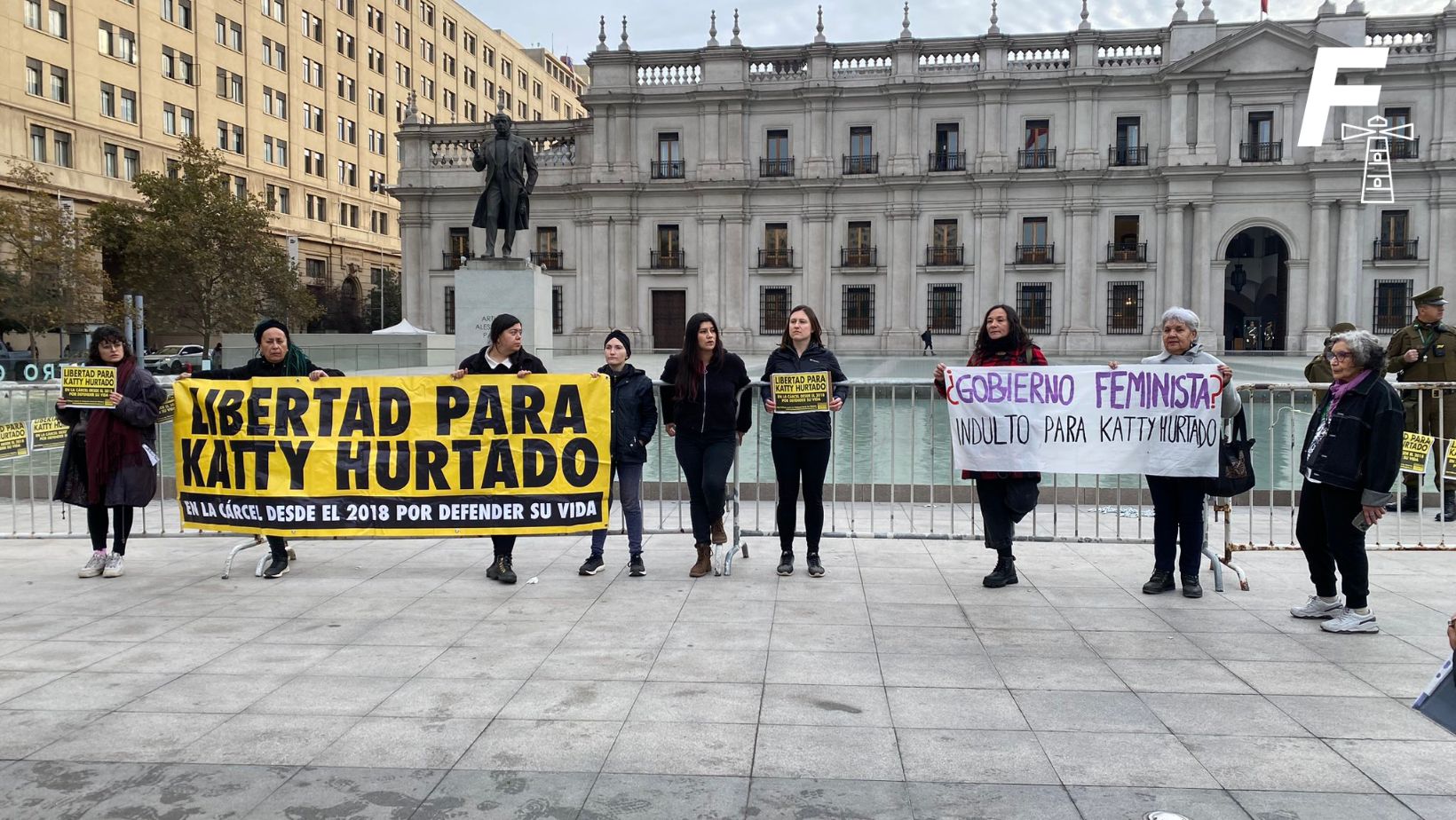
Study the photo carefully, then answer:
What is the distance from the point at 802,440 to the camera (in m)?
6.86

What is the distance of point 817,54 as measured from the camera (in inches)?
1869

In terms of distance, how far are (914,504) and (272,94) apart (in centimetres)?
6140

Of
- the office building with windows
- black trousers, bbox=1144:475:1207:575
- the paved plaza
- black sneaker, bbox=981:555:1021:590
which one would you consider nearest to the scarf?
the paved plaza

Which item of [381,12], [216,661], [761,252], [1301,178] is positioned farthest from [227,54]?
[216,661]

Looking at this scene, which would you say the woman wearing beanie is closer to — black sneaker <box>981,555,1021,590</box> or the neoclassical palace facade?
black sneaker <box>981,555,1021,590</box>

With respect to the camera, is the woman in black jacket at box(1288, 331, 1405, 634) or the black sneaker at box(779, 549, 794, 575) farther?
the black sneaker at box(779, 549, 794, 575)

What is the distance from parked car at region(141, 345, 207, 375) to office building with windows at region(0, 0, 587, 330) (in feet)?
30.5

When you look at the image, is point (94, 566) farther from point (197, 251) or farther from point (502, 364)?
point (197, 251)

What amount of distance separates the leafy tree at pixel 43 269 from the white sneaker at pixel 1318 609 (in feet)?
137

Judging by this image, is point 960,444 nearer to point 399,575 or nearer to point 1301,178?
point 399,575

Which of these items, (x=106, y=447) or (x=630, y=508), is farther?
(x=630, y=508)

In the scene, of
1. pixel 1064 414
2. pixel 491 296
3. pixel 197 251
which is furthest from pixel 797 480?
pixel 197 251

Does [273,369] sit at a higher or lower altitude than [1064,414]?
higher

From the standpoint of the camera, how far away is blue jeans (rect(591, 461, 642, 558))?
701 centimetres
